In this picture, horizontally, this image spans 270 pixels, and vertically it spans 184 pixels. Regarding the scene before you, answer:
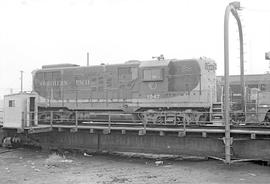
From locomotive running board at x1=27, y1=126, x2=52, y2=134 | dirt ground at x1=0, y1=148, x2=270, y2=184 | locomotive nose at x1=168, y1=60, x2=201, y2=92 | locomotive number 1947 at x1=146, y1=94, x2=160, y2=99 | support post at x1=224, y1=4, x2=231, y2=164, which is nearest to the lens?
dirt ground at x1=0, y1=148, x2=270, y2=184

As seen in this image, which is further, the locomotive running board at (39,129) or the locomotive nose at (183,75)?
the locomotive nose at (183,75)

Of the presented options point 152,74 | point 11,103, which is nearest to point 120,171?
point 152,74

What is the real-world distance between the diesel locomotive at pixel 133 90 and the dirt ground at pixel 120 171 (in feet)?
8.43

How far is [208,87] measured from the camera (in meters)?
18.8

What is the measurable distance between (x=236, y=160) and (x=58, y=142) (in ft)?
34.1

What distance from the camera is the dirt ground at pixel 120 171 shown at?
521 inches

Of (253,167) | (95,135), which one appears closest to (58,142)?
(95,135)

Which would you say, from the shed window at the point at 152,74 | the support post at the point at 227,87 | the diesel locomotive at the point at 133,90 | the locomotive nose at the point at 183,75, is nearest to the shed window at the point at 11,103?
the diesel locomotive at the point at 133,90

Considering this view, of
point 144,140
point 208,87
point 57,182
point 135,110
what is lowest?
point 57,182

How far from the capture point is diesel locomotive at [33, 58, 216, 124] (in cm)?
1841

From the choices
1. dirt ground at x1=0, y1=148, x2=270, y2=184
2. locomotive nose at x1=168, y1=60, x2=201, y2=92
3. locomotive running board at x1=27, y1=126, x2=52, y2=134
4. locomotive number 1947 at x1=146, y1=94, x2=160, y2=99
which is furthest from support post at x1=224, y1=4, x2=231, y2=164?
locomotive running board at x1=27, y1=126, x2=52, y2=134

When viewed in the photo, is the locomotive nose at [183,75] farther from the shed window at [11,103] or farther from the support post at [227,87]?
the shed window at [11,103]

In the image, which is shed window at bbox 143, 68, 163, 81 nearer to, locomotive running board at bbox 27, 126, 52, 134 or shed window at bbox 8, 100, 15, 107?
locomotive running board at bbox 27, 126, 52, 134

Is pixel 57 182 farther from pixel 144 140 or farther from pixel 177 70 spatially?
pixel 177 70
